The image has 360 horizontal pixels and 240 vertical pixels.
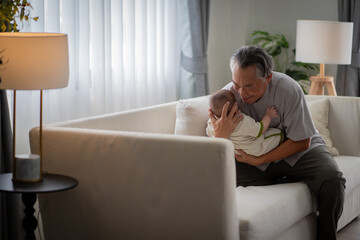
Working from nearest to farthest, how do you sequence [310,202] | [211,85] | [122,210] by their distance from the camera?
[122,210] → [310,202] → [211,85]

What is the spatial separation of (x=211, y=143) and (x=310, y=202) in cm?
94

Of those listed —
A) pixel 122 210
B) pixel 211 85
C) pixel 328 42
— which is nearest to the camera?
pixel 122 210

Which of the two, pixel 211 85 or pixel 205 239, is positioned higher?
pixel 211 85

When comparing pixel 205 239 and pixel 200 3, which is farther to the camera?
pixel 200 3

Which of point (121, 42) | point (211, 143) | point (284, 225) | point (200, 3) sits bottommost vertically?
point (284, 225)

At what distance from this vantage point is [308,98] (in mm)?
4203

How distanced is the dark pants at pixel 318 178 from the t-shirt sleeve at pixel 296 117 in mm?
165

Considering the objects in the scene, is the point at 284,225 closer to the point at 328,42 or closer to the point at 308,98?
the point at 308,98

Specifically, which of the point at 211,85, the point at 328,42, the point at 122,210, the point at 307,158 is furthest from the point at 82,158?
the point at 211,85

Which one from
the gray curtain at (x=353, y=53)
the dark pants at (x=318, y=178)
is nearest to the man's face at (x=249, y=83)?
the dark pants at (x=318, y=178)

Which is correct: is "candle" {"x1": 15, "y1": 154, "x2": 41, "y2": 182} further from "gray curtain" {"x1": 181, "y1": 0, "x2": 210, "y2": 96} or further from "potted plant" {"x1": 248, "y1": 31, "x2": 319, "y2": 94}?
"potted plant" {"x1": 248, "y1": 31, "x2": 319, "y2": 94}

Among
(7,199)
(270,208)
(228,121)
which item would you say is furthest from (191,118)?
(7,199)

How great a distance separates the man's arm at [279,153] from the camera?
10.2 ft

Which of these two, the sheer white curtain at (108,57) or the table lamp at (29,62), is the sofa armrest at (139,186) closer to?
the table lamp at (29,62)
